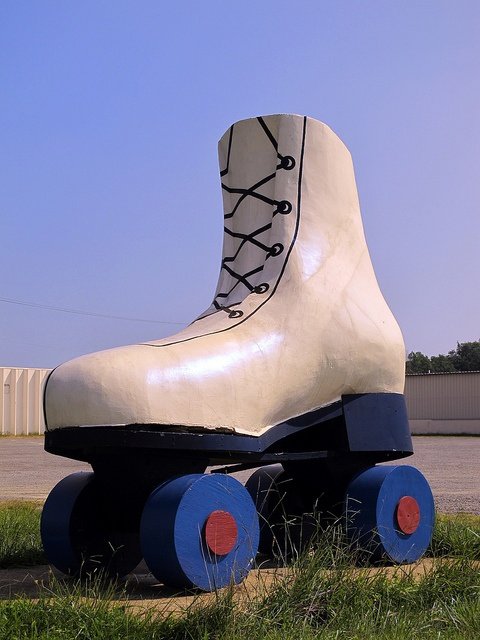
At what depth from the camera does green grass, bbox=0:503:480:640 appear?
2.42m

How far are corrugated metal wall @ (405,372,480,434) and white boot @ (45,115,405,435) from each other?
29282 millimetres

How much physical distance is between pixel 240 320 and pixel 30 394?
81.7 ft

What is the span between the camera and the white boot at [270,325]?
3.19m

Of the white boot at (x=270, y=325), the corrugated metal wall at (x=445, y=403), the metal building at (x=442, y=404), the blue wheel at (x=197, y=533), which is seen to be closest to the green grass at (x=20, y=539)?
the white boot at (x=270, y=325)

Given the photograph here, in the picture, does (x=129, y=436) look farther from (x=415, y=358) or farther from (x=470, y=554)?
(x=415, y=358)

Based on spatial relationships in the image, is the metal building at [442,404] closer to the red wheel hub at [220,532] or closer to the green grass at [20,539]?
the green grass at [20,539]

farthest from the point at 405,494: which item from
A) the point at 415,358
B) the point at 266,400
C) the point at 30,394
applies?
the point at 415,358

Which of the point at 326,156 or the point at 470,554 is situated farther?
the point at 326,156

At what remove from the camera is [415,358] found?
75438 millimetres

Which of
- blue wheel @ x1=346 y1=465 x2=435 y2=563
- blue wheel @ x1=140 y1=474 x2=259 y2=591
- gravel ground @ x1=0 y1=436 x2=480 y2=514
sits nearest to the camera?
blue wheel @ x1=140 y1=474 x2=259 y2=591

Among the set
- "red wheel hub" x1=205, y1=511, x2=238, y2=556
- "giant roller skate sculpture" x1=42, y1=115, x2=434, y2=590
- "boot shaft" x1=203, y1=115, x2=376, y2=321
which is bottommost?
"red wheel hub" x1=205, y1=511, x2=238, y2=556

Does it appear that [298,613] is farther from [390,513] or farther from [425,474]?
[425,474]

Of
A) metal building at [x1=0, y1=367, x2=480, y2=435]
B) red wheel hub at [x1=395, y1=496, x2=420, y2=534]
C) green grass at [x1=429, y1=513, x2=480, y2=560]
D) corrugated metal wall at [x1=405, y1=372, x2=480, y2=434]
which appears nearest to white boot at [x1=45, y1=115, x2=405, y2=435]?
red wheel hub at [x1=395, y1=496, x2=420, y2=534]

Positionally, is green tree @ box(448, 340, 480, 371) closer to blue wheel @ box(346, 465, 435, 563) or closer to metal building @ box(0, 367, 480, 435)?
metal building @ box(0, 367, 480, 435)
